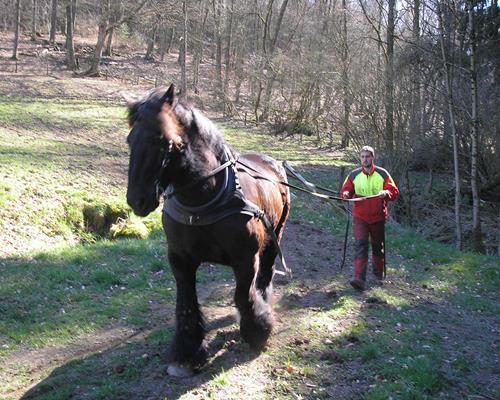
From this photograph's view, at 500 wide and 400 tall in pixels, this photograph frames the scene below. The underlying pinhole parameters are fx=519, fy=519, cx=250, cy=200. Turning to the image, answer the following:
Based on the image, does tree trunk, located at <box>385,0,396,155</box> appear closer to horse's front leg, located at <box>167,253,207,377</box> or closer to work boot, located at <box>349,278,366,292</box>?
work boot, located at <box>349,278,366,292</box>

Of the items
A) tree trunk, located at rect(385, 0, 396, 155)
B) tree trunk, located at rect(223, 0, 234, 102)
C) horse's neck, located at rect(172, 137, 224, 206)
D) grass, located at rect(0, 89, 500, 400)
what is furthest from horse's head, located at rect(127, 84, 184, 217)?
tree trunk, located at rect(223, 0, 234, 102)

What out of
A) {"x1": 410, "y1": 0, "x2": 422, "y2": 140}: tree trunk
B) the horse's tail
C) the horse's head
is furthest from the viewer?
{"x1": 410, "y1": 0, "x2": 422, "y2": 140}: tree trunk

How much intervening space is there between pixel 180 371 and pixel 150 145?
2137 mm

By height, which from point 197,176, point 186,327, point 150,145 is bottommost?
point 186,327

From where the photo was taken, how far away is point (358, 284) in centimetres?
701

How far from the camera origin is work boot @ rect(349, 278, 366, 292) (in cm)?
700

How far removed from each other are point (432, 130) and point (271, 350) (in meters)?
13.2

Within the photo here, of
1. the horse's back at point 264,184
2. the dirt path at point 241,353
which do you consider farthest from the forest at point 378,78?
the dirt path at point 241,353

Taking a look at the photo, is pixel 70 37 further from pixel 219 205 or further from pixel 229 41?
pixel 219 205

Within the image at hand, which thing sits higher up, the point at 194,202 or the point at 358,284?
the point at 194,202

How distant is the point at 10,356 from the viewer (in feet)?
16.8

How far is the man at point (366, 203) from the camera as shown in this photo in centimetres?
708

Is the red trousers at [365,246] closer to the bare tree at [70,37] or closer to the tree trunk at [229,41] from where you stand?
the tree trunk at [229,41]

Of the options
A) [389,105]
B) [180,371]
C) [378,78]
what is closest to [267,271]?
[180,371]
